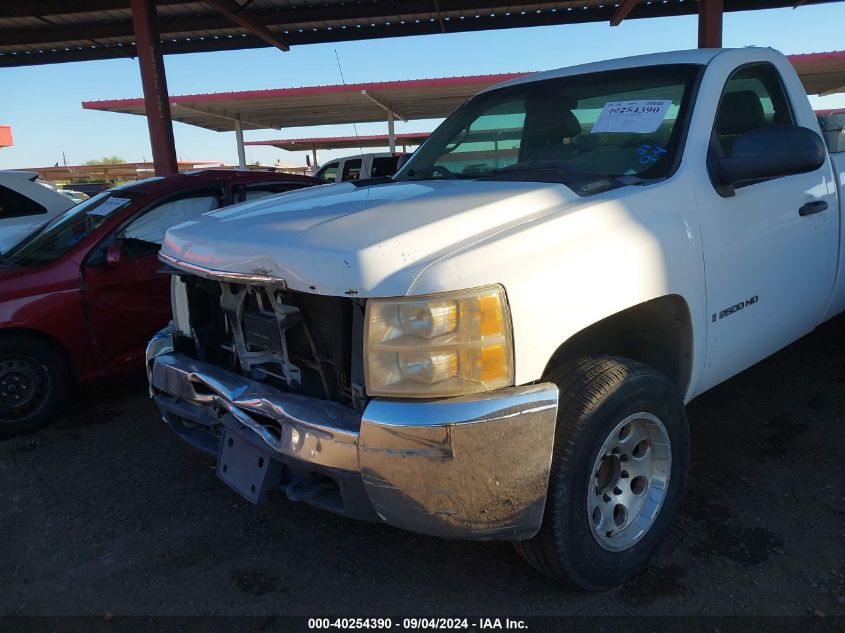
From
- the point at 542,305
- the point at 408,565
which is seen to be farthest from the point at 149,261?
the point at 542,305

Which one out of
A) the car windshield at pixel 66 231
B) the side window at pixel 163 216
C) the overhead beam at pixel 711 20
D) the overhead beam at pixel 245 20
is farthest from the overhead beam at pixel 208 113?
the side window at pixel 163 216

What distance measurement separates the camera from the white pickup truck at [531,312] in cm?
185

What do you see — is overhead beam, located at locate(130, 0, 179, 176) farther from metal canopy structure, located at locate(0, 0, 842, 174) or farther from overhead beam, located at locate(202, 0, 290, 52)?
overhead beam, located at locate(202, 0, 290, 52)

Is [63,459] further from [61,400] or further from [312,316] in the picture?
[312,316]

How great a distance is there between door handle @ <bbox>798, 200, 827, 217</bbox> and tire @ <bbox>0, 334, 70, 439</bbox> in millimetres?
4399

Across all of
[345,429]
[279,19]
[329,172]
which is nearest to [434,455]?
[345,429]

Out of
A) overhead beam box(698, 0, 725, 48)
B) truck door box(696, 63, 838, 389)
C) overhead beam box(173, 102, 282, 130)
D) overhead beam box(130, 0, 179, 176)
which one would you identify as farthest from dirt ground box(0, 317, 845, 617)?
overhead beam box(173, 102, 282, 130)

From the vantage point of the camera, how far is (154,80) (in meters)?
11.1

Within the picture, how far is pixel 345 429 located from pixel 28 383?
311cm

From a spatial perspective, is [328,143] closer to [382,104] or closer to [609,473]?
[382,104]

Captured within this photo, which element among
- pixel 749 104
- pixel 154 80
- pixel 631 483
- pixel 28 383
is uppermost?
pixel 154 80

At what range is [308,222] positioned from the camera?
2.26 metres

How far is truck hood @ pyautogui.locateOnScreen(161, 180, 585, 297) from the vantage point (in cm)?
188

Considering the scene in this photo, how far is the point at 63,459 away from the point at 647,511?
323 centimetres
